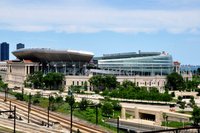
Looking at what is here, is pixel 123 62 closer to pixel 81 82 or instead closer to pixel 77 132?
pixel 81 82

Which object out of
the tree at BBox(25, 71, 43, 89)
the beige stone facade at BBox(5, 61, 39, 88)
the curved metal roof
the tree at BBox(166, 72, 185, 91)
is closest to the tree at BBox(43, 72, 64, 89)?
the tree at BBox(25, 71, 43, 89)

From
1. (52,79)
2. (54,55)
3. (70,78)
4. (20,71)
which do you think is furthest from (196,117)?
(20,71)

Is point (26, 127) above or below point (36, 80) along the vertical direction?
below

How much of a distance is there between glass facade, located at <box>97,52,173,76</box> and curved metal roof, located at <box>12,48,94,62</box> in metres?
13.3

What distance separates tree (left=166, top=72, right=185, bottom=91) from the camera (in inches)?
5492

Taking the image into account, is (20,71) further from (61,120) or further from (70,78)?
(61,120)

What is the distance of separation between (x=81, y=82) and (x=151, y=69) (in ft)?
116

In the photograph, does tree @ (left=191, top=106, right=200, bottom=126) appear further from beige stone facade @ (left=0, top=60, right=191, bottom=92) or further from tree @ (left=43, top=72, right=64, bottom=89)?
tree @ (left=43, top=72, right=64, bottom=89)

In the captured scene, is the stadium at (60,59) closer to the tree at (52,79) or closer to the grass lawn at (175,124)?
the tree at (52,79)

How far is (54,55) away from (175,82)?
4528 cm

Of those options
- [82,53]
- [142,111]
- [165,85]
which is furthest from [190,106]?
[82,53]

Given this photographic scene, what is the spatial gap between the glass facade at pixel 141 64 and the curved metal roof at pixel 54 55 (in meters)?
13.3

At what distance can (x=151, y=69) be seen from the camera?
167500mm

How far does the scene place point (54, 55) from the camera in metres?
156
